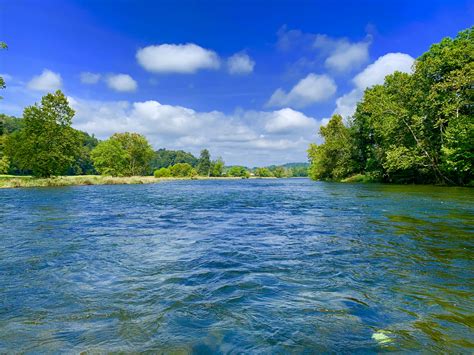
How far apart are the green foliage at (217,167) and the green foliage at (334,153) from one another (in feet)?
380

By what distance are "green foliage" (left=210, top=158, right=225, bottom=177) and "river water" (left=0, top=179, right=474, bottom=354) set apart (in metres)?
181

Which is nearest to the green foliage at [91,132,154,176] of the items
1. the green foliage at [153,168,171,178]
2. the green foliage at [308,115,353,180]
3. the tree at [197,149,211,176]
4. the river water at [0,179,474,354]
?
the green foliage at [153,168,171,178]

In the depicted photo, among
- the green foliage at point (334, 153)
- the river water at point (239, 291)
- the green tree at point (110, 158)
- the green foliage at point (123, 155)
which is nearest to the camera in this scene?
the river water at point (239, 291)

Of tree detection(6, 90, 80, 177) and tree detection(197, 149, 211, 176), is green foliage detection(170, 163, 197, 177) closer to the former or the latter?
tree detection(197, 149, 211, 176)

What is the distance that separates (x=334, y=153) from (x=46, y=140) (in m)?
57.6

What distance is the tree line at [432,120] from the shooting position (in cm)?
3275

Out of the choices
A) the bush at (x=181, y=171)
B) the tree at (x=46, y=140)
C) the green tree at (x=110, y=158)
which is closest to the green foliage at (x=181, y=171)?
the bush at (x=181, y=171)

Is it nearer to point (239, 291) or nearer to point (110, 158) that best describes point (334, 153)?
point (110, 158)

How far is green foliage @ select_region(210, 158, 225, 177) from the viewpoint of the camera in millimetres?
192625

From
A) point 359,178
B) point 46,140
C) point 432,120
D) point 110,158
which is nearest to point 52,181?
point 46,140

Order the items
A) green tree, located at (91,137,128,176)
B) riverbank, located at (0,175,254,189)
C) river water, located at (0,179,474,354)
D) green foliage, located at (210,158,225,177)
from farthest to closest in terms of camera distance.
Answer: green foliage, located at (210,158,225,177), green tree, located at (91,137,128,176), riverbank, located at (0,175,254,189), river water, located at (0,179,474,354)

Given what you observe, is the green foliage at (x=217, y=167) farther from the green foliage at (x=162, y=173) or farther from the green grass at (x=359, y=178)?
the green grass at (x=359, y=178)

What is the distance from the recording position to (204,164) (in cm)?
19725

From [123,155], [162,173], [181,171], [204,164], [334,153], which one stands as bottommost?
[162,173]
